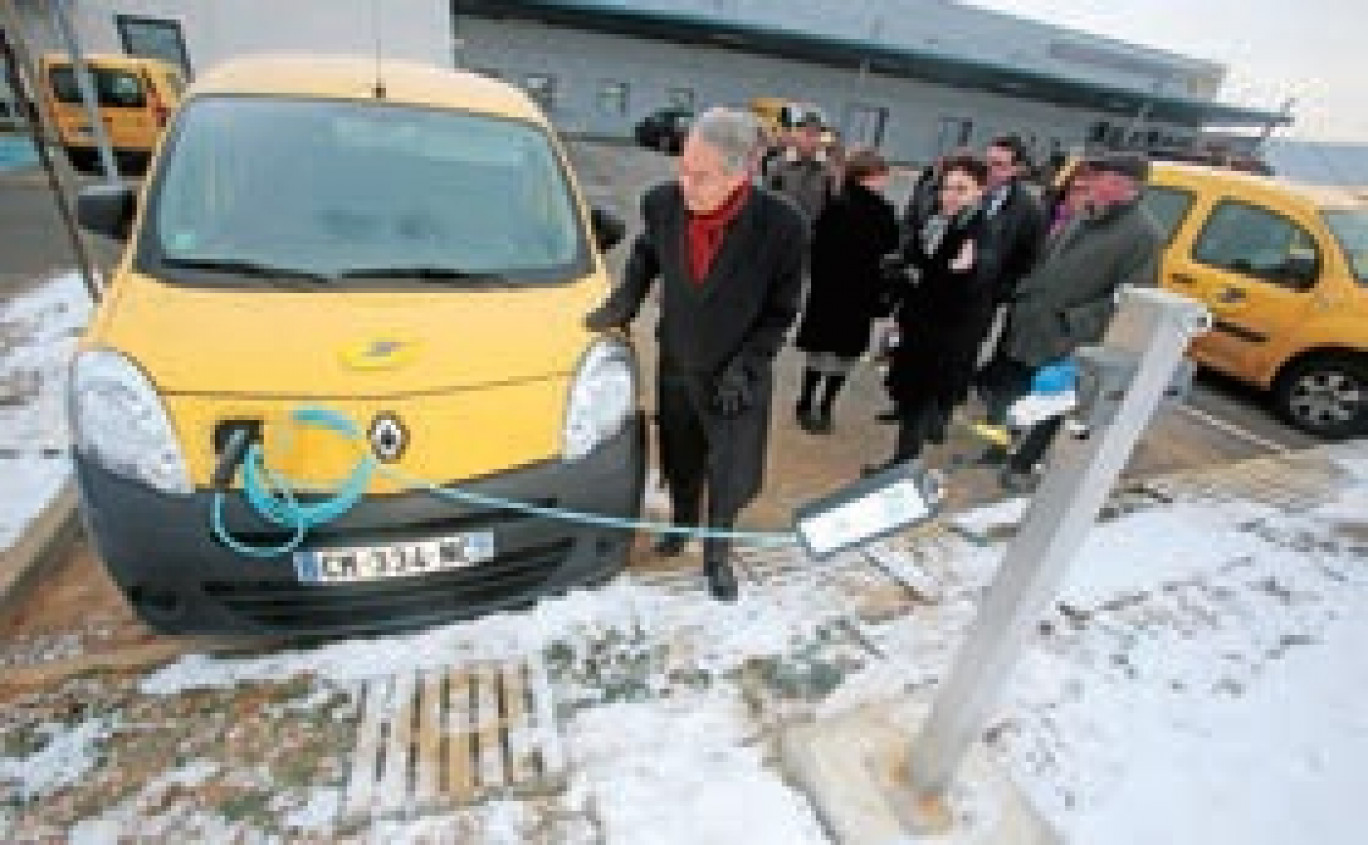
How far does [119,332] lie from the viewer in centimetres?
216

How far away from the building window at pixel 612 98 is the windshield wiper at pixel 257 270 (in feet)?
90.2

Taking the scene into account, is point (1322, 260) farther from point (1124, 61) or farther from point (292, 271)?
point (1124, 61)

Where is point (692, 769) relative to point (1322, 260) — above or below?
below

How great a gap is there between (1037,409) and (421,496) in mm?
1604

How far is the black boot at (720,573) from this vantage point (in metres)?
2.79

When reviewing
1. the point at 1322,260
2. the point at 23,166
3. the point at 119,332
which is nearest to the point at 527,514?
the point at 119,332

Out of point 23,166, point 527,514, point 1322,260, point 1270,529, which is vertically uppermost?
point 1322,260

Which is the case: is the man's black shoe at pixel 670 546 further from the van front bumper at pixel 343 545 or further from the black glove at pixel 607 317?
the black glove at pixel 607 317

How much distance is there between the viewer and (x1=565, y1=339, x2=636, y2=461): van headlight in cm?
236

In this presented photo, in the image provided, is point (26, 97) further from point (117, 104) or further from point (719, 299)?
point (117, 104)

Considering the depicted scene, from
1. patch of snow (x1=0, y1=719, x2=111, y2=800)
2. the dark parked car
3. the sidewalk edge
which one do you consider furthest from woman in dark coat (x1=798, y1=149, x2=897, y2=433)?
the dark parked car

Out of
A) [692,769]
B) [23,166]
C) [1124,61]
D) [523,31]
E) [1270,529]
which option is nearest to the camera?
[692,769]

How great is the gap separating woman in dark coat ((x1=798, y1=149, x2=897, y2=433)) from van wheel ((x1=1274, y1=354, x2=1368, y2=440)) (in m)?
3.98

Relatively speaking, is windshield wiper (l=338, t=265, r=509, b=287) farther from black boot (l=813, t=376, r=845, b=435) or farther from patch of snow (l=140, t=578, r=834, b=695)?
black boot (l=813, t=376, r=845, b=435)
